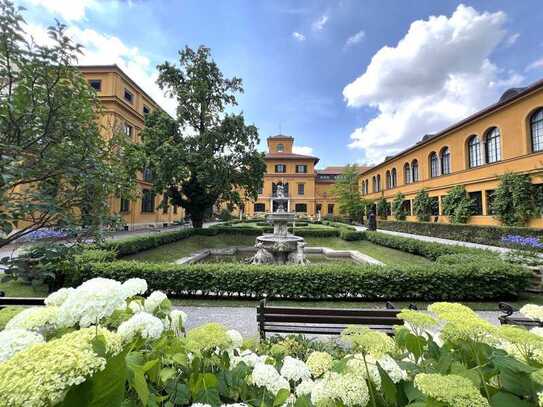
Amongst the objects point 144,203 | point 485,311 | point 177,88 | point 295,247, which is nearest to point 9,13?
point 485,311

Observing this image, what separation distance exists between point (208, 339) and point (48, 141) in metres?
3.30

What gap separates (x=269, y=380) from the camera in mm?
1093

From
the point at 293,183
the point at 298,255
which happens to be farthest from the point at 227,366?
the point at 293,183

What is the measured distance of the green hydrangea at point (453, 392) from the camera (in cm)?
76

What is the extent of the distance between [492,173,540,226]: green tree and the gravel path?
13.9 metres

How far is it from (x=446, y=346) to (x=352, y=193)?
39.8 m

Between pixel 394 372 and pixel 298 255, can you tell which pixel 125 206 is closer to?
pixel 298 255

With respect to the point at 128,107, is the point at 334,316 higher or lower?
lower

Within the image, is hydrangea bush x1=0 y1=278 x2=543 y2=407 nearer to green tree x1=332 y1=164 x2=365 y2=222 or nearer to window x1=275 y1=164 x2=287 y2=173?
green tree x1=332 y1=164 x2=365 y2=222

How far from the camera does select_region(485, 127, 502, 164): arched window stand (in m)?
18.4

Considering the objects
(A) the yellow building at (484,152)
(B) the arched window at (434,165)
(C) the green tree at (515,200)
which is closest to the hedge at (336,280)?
(C) the green tree at (515,200)

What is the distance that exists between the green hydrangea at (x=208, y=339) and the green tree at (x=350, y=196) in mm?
39951

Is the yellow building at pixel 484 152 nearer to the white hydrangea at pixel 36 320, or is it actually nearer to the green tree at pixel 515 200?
the green tree at pixel 515 200

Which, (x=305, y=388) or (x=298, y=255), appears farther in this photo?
(x=298, y=255)
